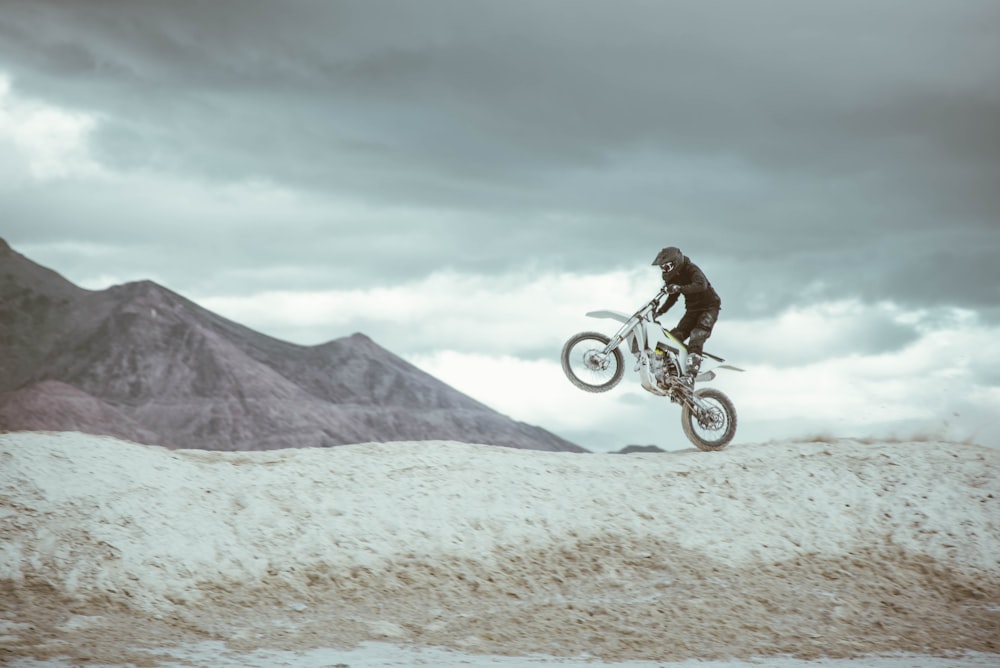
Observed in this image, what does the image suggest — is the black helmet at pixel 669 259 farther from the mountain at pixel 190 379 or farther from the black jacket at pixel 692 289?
the mountain at pixel 190 379

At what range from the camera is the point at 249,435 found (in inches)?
1599

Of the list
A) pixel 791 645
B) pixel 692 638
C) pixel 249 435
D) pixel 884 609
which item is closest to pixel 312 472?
pixel 692 638

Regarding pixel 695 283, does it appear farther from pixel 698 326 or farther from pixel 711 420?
pixel 711 420

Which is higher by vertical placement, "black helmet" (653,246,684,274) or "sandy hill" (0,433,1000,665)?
"black helmet" (653,246,684,274)

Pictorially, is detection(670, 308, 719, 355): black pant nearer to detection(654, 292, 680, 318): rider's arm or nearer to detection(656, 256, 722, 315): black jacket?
detection(656, 256, 722, 315): black jacket

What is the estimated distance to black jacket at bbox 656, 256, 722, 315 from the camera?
60.0 ft

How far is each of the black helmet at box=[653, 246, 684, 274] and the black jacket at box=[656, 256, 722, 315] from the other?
77 mm

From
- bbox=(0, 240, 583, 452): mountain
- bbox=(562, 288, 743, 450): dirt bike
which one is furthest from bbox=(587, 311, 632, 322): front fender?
bbox=(0, 240, 583, 452): mountain

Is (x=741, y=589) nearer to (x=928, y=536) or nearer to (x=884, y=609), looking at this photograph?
(x=884, y=609)

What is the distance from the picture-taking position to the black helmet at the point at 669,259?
18.2m

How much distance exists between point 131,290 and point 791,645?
41.6 m

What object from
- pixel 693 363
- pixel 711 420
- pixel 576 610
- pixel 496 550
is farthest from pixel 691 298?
pixel 576 610

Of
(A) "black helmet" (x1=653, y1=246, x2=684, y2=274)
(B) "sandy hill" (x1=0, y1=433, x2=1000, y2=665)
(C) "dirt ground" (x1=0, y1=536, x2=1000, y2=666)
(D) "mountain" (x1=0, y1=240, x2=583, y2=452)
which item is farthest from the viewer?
(D) "mountain" (x1=0, y1=240, x2=583, y2=452)

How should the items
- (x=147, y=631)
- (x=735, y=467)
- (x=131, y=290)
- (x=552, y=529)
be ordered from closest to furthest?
(x=147, y=631) < (x=552, y=529) < (x=735, y=467) < (x=131, y=290)
